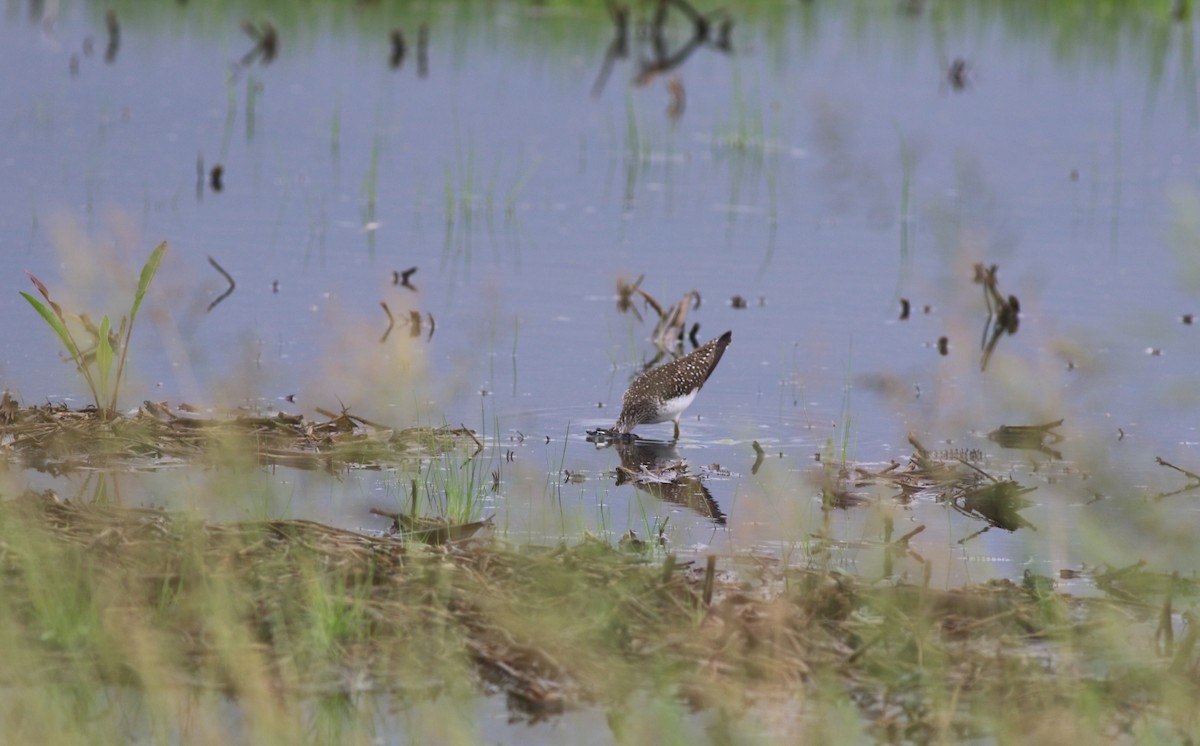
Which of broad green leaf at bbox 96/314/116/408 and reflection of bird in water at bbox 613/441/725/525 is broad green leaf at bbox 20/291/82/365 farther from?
reflection of bird in water at bbox 613/441/725/525

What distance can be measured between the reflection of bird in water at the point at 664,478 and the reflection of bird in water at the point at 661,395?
0.13 meters

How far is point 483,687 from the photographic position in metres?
4.71

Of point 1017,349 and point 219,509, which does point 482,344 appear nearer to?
point 1017,349

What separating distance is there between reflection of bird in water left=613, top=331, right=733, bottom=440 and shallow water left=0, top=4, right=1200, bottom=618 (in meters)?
0.26

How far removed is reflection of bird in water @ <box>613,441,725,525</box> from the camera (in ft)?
22.6

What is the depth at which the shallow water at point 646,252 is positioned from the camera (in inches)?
246

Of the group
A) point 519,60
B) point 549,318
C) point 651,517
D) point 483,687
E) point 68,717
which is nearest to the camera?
point 68,717

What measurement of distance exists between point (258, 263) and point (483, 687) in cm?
715

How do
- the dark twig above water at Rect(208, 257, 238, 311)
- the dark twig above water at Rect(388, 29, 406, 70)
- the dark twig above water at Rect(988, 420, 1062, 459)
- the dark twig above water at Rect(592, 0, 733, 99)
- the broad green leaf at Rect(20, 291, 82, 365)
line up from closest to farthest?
the broad green leaf at Rect(20, 291, 82, 365), the dark twig above water at Rect(988, 420, 1062, 459), the dark twig above water at Rect(208, 257, 238, 311), the dark twig above water at Rect(388, 29, 406, 70), the dark twig above water at Rect(592, 0, 733, 99)

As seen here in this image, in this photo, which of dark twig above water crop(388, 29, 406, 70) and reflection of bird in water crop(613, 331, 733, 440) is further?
dark twig above water crop(388, 29, 406, 70)

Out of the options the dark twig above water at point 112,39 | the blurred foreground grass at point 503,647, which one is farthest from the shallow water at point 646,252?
the blurred foreground grass at point 503,647

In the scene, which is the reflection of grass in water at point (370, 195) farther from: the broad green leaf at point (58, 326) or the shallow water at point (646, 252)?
the broad green leaf at point (58, 326)

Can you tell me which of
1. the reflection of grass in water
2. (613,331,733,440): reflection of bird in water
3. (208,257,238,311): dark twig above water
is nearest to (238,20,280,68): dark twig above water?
the reflection of grass in water

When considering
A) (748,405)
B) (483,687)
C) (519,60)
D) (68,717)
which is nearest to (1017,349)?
(748,405)
